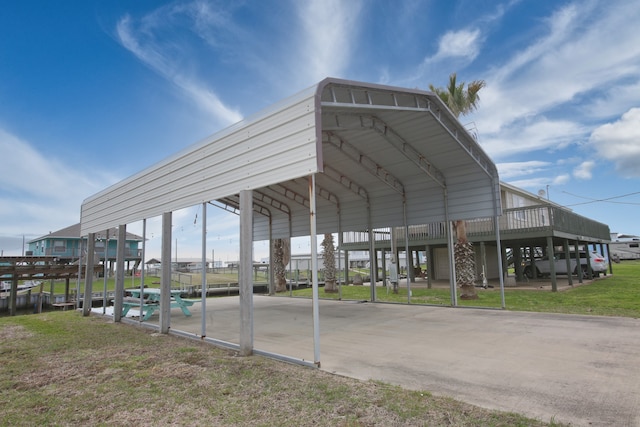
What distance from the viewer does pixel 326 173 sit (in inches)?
464

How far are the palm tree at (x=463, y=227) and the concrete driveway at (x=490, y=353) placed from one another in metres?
3.19

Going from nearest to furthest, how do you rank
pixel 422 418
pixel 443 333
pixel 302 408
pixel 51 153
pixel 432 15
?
pixel 422 418 < pixel 302 408 < pixel 443 333 < pixel 432 15 < pixel 51 153

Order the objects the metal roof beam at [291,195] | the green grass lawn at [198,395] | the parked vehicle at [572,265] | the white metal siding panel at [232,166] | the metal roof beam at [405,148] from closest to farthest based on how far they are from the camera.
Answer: the green grass lawn at [198,395], the white metal siding panel at [232,166], the metal roof beam at [405,148], the metal roof beam at [291,195], the parked vehicle at [572,265]

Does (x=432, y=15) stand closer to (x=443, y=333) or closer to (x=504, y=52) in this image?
(x=504, y=52)

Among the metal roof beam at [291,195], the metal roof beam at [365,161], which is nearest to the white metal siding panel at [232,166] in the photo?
the metal roof beam at [365,161]

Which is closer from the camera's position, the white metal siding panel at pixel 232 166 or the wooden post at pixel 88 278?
the white metal siding panel at pixel 232 166

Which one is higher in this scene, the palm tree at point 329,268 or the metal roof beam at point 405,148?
the metal roof beam at point 405,148

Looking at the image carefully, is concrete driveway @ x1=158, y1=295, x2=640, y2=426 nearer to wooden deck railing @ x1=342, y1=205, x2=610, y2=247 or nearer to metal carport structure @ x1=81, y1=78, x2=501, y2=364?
metal carport structure @ x1=81, y1=78, x2=501, y2=364

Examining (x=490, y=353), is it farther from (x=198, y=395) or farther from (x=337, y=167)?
(x=337, y=167)

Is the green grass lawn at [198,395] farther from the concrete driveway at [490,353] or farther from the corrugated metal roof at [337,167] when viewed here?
the corrugated metal roof at [337,167]

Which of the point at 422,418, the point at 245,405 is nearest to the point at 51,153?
the point at 245,405

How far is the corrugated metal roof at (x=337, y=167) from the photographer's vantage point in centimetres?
553

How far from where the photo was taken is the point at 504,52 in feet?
49.0

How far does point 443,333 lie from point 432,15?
32.1ft
